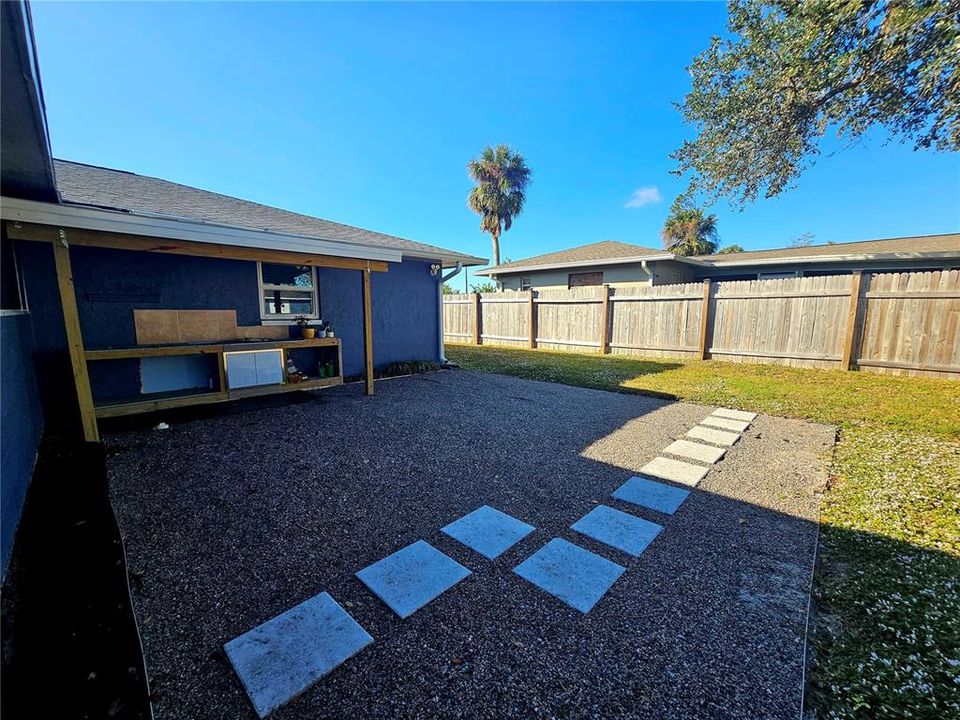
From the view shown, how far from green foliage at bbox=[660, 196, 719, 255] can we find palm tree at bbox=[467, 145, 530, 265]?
38.9 ft

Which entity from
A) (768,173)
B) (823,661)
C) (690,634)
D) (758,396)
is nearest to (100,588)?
(690,634)

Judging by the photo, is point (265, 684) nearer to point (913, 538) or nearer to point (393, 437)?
point (393, 437)

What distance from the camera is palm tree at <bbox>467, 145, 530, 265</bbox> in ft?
68.6

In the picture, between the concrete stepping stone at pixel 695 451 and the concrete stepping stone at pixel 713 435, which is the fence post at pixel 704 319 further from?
the concrete stepping stone at pixel 695 451

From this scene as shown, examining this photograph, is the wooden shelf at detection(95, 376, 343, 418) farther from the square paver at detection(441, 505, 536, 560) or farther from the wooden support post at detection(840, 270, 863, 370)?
the wooden support post at detection(840, 270, 863, 370)

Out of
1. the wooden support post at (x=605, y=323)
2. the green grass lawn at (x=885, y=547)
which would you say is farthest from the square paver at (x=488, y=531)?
the wooden support post at (x=605, y=323)

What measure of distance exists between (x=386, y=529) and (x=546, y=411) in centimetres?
309

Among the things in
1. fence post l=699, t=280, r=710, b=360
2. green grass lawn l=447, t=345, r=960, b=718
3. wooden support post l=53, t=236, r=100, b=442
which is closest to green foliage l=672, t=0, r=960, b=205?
fence post l=699, t=280, r=710, b=360

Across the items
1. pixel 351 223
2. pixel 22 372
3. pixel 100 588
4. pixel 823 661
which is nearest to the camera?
pixel 823 661

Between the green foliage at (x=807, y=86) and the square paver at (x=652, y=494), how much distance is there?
6824 mm

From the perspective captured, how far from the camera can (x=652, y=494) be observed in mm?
2848

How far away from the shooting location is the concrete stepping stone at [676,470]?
3110mm

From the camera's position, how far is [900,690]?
4.44 ft

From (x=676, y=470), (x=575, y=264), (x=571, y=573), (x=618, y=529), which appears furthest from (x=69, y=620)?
(x=575, y=264)
